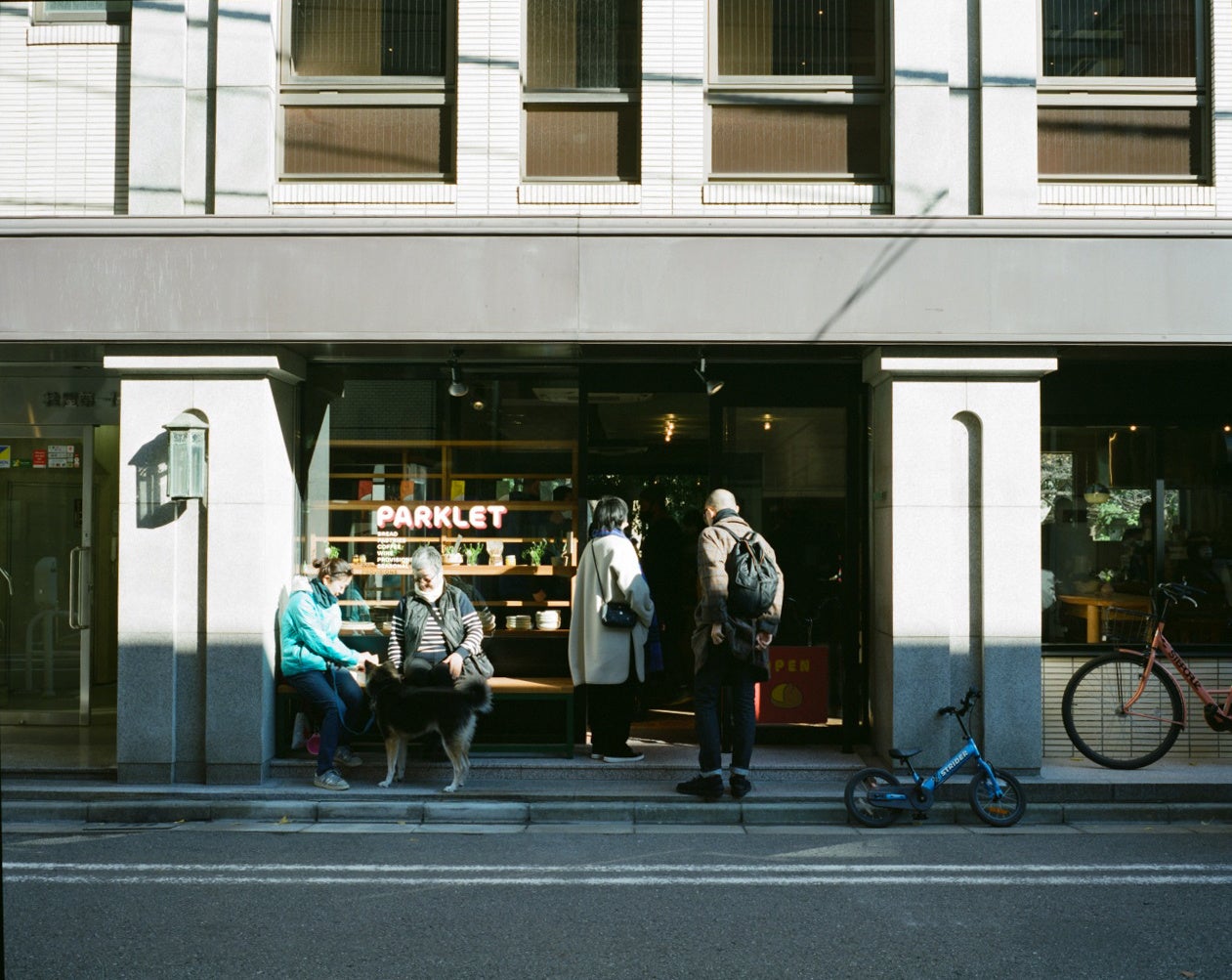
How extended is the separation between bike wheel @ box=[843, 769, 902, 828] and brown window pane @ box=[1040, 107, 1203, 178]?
15.9ft

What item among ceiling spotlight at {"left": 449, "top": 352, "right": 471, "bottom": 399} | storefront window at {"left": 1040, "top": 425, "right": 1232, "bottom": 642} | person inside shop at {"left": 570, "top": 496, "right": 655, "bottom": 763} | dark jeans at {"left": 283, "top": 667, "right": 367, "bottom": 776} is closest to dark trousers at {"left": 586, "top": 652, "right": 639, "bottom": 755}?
person inside shop at {"left": 570, "top": 496, "right": 655, "bottom": 763}

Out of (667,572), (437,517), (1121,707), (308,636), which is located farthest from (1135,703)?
(308,636)

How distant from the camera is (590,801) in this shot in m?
8.19

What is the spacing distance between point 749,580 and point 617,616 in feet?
3.99

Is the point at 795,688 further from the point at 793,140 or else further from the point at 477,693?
the point at 793,140

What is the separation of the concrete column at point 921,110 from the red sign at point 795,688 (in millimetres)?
3562

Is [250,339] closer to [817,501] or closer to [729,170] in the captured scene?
[729,170]

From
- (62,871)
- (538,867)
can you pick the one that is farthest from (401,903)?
(62,871)

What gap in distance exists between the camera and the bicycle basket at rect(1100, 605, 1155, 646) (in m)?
9.42

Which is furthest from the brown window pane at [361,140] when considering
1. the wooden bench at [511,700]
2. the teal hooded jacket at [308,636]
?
the wooden bench at [511,700]

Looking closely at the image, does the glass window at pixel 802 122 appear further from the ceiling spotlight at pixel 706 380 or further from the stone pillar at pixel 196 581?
the stone pillar at pixel 196 581

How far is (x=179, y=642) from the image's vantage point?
8.68m

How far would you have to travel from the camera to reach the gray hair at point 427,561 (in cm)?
859

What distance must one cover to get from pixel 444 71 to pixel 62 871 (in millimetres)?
6385
